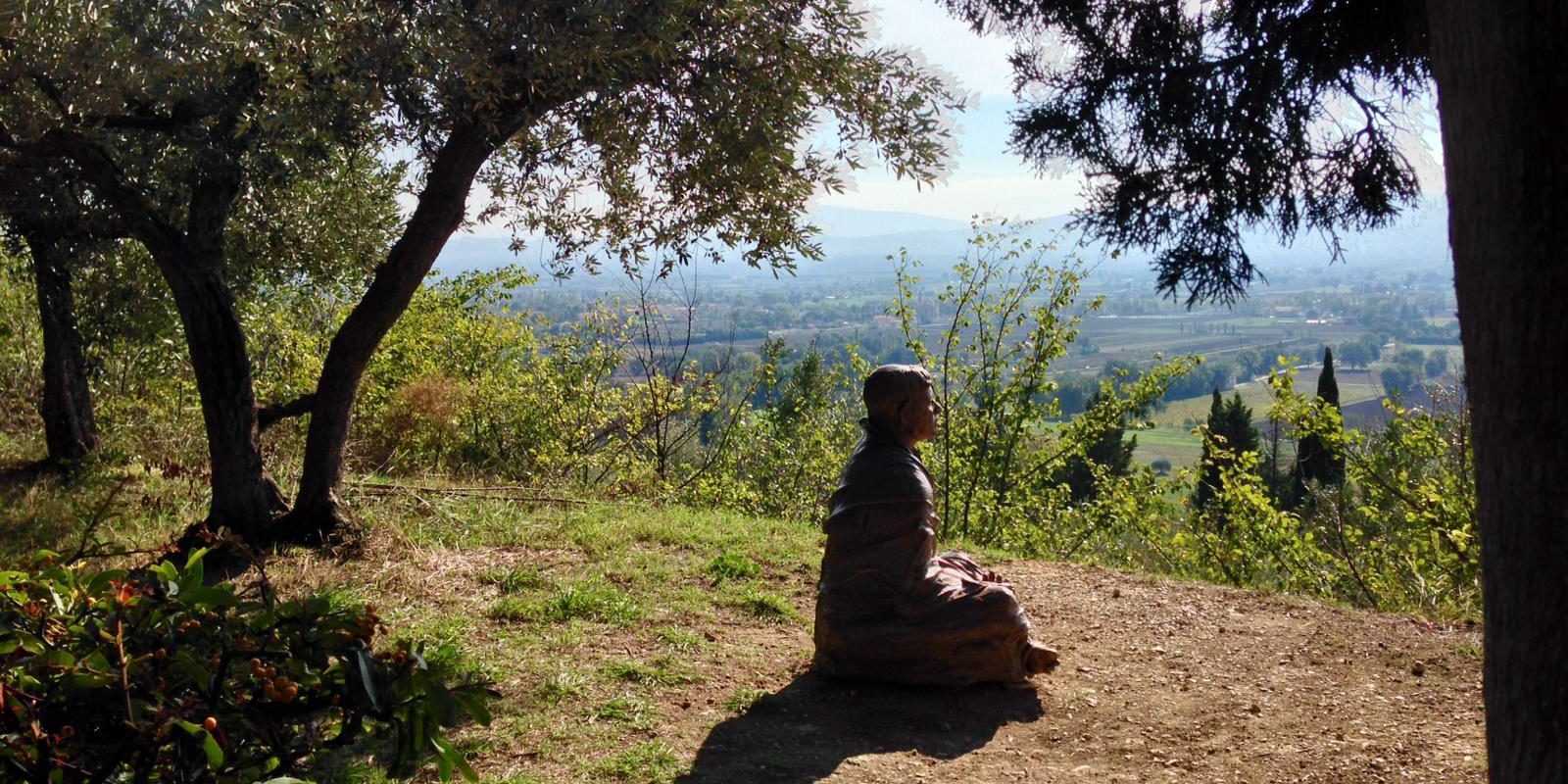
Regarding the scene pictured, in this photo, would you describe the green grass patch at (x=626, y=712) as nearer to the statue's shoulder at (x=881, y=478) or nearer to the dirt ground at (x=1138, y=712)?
the dirt ground at (x=1138, y=712)

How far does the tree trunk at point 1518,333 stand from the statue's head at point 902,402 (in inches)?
116

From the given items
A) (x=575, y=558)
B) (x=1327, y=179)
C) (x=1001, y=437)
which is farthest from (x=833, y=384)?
(x=1327, y=179)

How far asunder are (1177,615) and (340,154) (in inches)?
276

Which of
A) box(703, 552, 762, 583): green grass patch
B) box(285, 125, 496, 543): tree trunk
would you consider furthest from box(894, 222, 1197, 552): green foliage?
box(285, 125, 496, 543): tree trunk

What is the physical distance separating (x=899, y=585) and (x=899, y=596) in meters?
0.07

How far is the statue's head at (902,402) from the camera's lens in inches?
228

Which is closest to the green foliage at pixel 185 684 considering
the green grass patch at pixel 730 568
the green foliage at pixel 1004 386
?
the green grass patch at pixel 730 568

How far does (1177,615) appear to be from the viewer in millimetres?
7652

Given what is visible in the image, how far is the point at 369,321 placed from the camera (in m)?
7.60

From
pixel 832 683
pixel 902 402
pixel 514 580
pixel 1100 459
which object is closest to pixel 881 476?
pixel 902 402

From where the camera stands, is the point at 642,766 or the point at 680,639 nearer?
the point at 642,766

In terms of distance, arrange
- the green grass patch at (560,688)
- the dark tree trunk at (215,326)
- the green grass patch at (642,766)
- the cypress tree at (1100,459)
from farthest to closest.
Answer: the cypress tree at (1100,459) → the dark tree trunk at (215,326) → the green grass patch at (560,688) → the green grass patch at (642,766)

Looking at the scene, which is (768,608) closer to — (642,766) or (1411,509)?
(642,766)

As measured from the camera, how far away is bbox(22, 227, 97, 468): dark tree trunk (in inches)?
376
